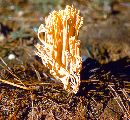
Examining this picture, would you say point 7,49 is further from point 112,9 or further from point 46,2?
point 112,9

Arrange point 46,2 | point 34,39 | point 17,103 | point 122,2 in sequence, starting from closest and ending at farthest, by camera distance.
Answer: point 17,103
point 34,39
point 46,2
point 122,2

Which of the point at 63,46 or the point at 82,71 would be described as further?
the point at 82,71

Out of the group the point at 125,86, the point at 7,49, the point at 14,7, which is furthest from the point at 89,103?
the point at 14,7

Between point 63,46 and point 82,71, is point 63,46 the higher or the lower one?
the higher one
